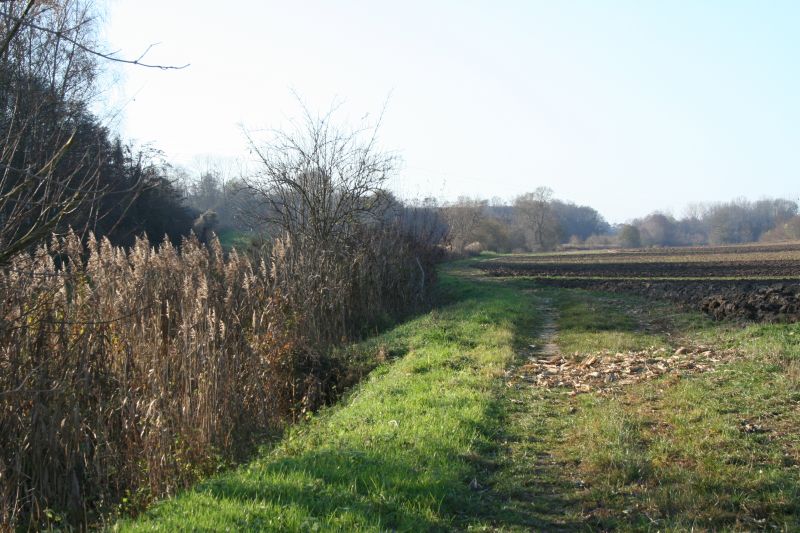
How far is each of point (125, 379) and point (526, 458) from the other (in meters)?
4.04

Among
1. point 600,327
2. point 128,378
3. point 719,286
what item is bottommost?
point 600,327

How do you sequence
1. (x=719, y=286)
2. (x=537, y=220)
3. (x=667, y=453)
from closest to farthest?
1. (x=667, y=453)
2. (x=719, y=286)
3. (x=537, y=220)

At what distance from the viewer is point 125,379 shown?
758 cm

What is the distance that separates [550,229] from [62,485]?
10218 centimetres

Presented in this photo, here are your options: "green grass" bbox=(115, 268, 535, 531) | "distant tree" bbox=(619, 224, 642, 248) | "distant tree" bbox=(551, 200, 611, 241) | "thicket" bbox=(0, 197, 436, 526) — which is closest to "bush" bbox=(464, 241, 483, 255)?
"distant tree" bbox=(619, 224, 642, 248)

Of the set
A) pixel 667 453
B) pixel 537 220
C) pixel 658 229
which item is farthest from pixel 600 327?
pixel 658 229

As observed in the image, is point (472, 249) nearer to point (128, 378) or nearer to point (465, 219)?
point (465, 219)

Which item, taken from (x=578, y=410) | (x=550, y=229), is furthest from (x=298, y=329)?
(x=550, y=229)

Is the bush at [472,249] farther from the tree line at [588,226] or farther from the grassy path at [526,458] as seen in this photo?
the grassy path at [526,458]

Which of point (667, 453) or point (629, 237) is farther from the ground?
point (629, 237)

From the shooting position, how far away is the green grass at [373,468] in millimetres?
5031

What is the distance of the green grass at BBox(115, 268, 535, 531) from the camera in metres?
5.03

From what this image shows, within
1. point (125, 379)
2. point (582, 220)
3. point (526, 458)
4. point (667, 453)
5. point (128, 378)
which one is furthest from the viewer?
point (582, 220)

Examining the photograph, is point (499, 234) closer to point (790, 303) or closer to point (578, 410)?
point (790, 303)
